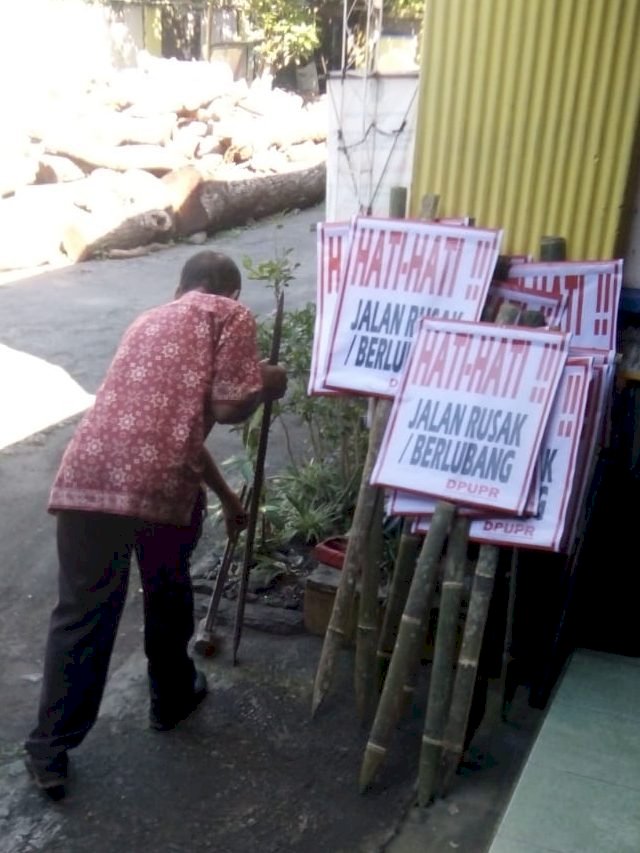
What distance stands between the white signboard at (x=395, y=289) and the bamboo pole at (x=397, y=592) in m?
0.50

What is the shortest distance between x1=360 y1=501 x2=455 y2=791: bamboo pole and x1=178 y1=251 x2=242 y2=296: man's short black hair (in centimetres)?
111

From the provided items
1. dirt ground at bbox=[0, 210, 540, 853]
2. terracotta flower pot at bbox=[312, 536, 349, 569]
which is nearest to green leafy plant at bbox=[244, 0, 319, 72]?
dirt ground at bbox=[0, 210, 540, 853]

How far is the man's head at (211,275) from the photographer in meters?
3.32

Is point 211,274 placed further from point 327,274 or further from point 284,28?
point 284,28

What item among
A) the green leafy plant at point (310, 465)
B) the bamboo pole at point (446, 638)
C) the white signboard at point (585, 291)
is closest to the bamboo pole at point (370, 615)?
the bamboo pole at point (446, 638)

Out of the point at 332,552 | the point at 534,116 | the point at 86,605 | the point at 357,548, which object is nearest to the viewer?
the point at 86,605

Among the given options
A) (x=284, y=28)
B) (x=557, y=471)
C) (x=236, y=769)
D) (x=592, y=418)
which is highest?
(x=284, y=28)

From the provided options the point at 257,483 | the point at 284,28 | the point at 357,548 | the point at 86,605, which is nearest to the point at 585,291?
the point at 357,548

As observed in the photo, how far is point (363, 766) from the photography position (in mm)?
3148

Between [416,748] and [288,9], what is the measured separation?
20.0 m

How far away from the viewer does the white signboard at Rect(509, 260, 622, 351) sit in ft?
10.5

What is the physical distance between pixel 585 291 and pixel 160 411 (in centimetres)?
149

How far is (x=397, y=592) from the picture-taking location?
3.26 m

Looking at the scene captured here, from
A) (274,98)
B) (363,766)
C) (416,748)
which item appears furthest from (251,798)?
(274,98)
